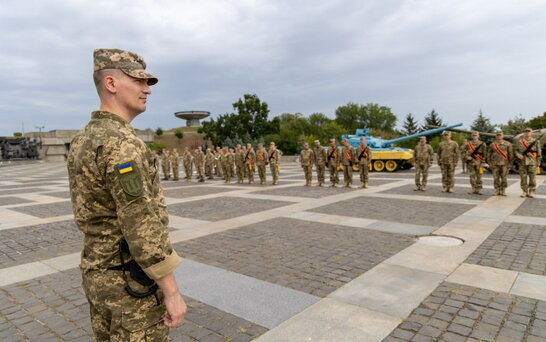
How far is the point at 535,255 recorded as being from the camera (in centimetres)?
479

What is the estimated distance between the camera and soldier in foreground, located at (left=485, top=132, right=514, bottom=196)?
390 inches

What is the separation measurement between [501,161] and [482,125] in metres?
19.8

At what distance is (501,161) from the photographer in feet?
32.7

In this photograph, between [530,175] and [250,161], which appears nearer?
[530,175]

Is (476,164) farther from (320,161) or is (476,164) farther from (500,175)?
(320,161)

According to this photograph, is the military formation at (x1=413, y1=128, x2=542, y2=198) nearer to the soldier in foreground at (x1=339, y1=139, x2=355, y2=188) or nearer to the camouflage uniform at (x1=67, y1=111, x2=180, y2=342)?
the soldier in foreground at (x1=339, y1=139, x2=355, y2=188)

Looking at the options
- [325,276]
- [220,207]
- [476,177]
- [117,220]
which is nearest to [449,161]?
[476,177]

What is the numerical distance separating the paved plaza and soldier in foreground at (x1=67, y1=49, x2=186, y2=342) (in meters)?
1.47

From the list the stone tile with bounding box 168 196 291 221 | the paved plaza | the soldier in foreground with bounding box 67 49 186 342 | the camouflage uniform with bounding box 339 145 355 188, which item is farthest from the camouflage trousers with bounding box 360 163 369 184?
the soldier in foreground with bounding box 67 49 186 342

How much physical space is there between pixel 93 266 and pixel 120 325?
11.9 inches

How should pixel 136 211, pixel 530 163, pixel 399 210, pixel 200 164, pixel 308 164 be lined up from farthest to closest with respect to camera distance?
pixel 200 164 → pixel 308 164 → pixel 530 163 → pixel 399 210 → pixel 136 211

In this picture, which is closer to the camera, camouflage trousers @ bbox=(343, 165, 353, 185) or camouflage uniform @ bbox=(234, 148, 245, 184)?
camouflage trousers @ bbox=(343, 165, 353, 185)

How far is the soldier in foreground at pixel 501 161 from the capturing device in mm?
9914

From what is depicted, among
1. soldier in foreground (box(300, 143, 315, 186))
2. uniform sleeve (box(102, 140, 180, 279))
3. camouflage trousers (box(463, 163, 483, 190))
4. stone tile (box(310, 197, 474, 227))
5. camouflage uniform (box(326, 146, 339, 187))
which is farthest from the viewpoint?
soldier in foreground (box(300, 143, 315, 186))
